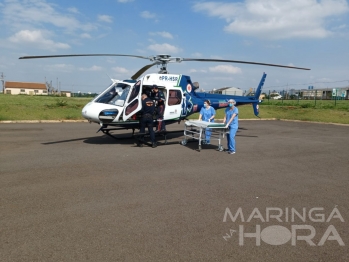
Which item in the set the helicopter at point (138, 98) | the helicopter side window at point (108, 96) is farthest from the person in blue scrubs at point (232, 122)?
the helicopter side window at point (108, 96)

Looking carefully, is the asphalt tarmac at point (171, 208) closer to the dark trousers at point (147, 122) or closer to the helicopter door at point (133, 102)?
the dark trousers at point (147, 122)

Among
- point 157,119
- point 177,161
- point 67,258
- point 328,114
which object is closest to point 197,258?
point 67,258

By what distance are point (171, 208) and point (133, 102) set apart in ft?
18.3

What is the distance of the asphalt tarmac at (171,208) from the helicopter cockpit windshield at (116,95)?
195 centimetres

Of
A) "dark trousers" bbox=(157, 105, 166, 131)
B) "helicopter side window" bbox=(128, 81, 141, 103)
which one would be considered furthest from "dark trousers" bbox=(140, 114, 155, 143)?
"dark trousers" bbox=(157, 105, 166, 131)

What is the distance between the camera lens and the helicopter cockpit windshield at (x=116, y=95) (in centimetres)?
934

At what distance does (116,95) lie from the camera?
373 inches

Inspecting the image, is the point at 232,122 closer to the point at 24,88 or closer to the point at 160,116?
the point at 160,116

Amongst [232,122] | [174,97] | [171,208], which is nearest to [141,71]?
[174,97]

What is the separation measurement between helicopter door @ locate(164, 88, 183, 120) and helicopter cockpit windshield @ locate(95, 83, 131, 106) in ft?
5.66

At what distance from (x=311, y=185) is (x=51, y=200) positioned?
16.3ft

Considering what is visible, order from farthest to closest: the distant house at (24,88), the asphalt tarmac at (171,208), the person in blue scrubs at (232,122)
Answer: the distant house at (24,88) < the person in blue scrubs at (232,122) < the asphalt tarmac at (171,208)

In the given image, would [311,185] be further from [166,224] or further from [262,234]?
[166,224]

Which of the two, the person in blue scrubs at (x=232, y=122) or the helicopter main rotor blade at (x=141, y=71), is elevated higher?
the helicopter main rotor blade at (x=141, y=71)
